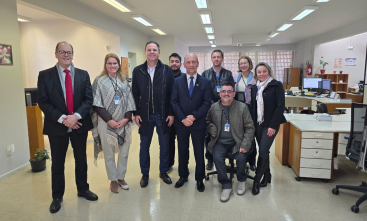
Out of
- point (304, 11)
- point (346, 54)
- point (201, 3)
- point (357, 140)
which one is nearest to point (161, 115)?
point (357, 140)

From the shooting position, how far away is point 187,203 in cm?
249

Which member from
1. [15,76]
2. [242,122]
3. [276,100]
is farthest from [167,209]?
[15,76]

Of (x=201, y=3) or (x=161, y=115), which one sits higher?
(x=201, y=3)

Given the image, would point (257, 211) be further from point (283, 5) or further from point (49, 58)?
point (49, 58)

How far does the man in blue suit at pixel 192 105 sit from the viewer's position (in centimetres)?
260

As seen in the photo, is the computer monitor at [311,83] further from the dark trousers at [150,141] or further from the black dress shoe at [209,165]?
the dark trousers at [150,141]

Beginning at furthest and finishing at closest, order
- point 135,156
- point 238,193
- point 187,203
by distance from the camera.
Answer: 1. point 135,156
2. point 238,193
3. point 187,203

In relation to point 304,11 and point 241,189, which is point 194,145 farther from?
point 304,11

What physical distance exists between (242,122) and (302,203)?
A: 108cm

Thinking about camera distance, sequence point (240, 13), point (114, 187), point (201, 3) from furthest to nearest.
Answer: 1. point (240, 13)
2. point (201, 3)
3. point (114, 187)

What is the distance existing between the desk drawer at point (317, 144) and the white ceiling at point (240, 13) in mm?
3563

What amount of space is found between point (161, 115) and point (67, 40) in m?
5.49

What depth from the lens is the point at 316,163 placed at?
2.90m

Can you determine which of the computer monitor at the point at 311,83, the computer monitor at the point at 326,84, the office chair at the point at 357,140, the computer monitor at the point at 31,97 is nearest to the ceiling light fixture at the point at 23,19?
the computer monitor at the point at 31,97
